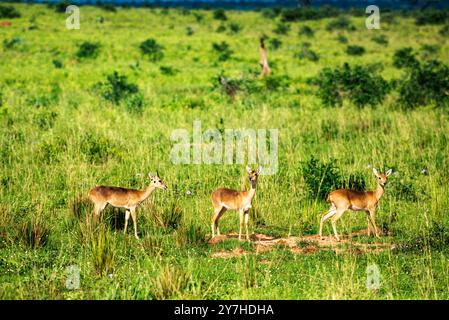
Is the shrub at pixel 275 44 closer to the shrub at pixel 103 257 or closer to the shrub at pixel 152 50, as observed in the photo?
the shrub at pixel 152 50

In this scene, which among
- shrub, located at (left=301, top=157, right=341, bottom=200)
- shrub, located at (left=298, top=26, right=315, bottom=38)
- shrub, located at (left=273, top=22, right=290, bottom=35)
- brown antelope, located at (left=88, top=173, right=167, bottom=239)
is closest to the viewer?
brown antelope, located at (left=88, top=173, right=167, bottom=239)

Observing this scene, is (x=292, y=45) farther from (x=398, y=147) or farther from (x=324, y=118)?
(x=398, y=147)

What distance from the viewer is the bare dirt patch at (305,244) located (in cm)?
816

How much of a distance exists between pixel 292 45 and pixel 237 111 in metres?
18.7

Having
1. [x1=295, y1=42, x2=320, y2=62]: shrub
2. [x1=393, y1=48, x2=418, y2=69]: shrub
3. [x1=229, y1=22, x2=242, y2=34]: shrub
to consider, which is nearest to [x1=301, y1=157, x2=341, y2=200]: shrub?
[x1=393, y1=48, x2=418, y2=69]: shrub

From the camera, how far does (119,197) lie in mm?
8734

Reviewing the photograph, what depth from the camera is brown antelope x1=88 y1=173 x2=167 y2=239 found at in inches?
341

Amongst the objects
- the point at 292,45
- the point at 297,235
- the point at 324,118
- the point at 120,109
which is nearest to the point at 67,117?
the point at 120,109

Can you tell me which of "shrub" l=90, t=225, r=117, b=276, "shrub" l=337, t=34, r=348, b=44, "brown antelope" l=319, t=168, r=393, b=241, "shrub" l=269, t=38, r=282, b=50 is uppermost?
"shrub" l=337, t=34, r=348, b=44

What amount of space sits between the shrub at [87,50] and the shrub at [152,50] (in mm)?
1912

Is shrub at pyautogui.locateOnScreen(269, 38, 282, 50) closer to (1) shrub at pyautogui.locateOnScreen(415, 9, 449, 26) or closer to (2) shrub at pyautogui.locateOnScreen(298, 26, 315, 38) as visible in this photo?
(2) shrub at pyautogui.locateOnScreen(298, 26, 315, 38)

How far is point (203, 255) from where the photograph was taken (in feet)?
26.3

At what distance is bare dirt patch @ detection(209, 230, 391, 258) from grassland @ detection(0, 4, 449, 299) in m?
0.09

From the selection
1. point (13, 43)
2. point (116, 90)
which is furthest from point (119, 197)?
point (13, 43)
